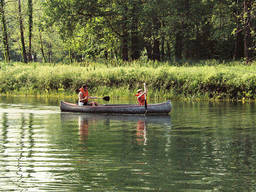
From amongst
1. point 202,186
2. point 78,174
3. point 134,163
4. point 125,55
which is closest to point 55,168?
point 78,174

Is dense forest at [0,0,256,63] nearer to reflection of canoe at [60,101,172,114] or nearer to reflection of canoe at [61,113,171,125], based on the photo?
reflection of canoe at [60,101,172,114]

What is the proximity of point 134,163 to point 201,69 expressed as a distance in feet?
72.0

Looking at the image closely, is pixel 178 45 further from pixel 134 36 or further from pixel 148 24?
pixel 134 36

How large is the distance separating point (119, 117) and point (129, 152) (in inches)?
380

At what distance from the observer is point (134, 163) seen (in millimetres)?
11070

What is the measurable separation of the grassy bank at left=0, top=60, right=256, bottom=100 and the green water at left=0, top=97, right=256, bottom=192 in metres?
7.48

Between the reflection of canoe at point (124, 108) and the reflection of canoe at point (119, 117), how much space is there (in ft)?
0.66

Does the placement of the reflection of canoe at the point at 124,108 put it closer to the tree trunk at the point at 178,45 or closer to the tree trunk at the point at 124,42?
the tree trunk at the point at 124,42

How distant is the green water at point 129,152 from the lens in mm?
9305

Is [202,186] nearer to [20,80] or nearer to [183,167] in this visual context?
[183,167]

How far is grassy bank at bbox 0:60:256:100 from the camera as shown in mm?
29828

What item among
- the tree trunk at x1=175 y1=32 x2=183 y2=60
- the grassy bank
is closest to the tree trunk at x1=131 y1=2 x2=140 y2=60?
the tree trunk at x1=175 y1=32 x2=183 y2=60

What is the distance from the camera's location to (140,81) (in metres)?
32.2

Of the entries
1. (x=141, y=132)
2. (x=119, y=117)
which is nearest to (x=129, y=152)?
(x=141, y=132)
